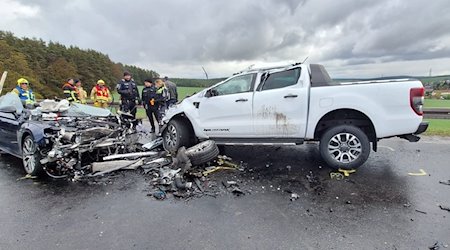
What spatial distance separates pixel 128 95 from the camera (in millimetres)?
9930

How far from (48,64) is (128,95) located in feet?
207

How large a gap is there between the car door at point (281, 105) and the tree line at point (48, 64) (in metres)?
36.8

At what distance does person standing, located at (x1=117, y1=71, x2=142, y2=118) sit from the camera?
9852 millimetres

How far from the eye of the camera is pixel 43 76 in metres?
58.1

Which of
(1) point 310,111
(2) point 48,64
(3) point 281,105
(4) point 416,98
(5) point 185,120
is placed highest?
(2) point 48,64

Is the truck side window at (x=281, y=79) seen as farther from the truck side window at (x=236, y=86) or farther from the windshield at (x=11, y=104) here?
the windshield at (x=11, y=104)

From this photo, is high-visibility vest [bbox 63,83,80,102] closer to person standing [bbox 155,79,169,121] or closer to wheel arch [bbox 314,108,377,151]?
person standing [bbox 155,79,169,121]

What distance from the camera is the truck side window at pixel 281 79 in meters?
5.37

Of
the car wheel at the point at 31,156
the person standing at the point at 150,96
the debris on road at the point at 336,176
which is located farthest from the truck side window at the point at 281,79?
the person standing at the point at 150,96

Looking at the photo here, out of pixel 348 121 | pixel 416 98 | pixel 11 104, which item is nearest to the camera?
pixel 416 98

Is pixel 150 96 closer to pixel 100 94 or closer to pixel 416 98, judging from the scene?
pixel 100 94

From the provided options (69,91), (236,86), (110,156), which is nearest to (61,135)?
(110,156)

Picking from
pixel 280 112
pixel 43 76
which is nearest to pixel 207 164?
pixel 280 112

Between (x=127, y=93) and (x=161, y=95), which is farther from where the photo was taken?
(x=127, y=93)
